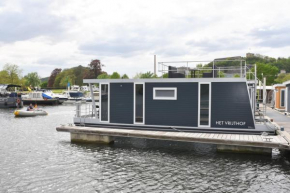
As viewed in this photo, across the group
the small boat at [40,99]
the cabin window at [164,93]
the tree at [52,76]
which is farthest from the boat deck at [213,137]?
the tree at [52,76]

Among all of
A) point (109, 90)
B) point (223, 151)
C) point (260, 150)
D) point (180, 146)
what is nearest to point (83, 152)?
point (109, 90)

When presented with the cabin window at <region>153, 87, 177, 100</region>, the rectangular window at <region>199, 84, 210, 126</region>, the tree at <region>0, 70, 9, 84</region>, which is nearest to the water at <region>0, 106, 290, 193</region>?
the rectangular window at <region>199, 84, 210, 126</region>

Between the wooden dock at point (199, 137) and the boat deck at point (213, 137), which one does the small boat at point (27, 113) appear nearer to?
the wooden dock at point (199, 137)

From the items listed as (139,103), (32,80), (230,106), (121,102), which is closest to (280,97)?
(230,106)

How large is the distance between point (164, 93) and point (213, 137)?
12.6 ft

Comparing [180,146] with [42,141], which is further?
[42,141]

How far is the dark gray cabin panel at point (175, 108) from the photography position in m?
15.8

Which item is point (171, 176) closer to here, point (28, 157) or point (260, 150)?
point (260, 150)

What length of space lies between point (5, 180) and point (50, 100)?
166 feet

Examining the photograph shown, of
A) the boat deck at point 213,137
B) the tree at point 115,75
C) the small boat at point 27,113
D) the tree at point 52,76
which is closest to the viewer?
the boat deck at point 213,137

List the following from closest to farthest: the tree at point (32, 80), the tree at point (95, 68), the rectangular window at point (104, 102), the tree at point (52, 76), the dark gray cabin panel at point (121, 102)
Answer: the dark gray cabin panel at point (121, 102) < the rectangular window at point (104, 102) < the tree at point (95, 68) < the tree at point (32, 80) < the tree at point (52, 76)

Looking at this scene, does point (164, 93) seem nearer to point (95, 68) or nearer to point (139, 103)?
point (139, 103)

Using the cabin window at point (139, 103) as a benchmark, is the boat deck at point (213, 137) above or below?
below

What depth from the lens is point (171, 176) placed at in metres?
11.6
